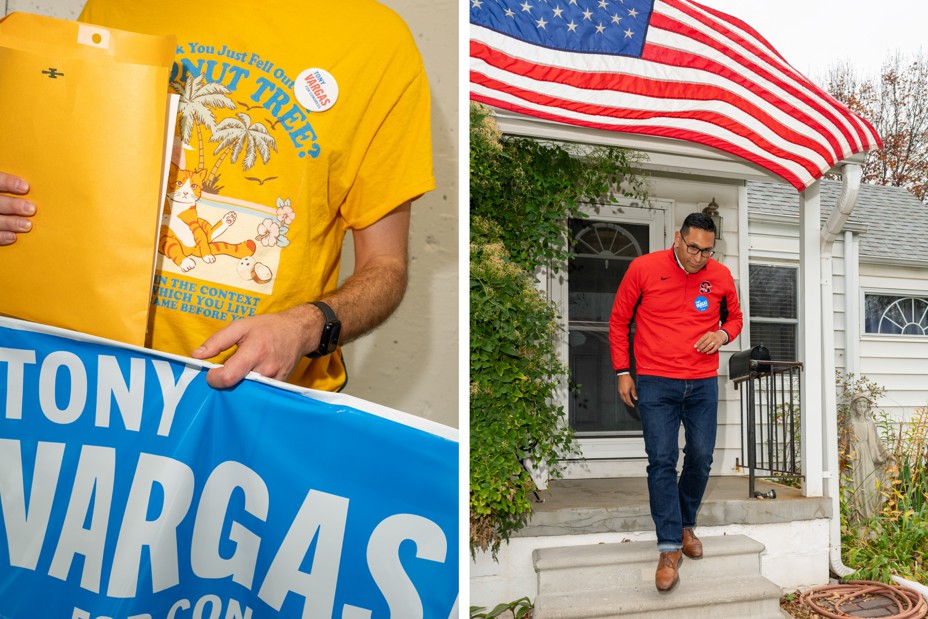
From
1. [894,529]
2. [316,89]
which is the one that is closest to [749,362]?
[894,529]

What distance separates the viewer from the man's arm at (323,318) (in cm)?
132

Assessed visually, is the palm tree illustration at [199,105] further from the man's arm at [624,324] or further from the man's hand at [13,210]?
the man's arm at [624,324]

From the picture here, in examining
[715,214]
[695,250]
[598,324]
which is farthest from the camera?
[715,214]

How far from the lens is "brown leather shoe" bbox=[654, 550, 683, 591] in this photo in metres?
3.94

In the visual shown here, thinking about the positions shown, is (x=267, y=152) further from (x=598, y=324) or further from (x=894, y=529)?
(x=894, y=529)

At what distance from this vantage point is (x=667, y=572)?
3.94 meters

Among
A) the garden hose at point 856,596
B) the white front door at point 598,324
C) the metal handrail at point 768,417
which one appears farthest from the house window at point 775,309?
the garden hose at point 856,596

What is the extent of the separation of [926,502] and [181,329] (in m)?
6.22

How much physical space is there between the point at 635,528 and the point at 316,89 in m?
3.66

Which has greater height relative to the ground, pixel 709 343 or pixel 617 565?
pixel 709 343

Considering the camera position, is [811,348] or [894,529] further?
[894,529]

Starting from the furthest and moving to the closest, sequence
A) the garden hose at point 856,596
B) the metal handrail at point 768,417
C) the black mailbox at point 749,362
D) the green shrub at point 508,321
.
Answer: the black mailbox at point 749,362 → the metal handrail at point 768,417 → the garden hose at point 856,596 → the green shrub at point 508,321

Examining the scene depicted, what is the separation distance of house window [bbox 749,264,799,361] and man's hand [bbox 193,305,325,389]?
655cm

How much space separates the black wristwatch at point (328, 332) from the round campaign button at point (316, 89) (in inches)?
18.0
